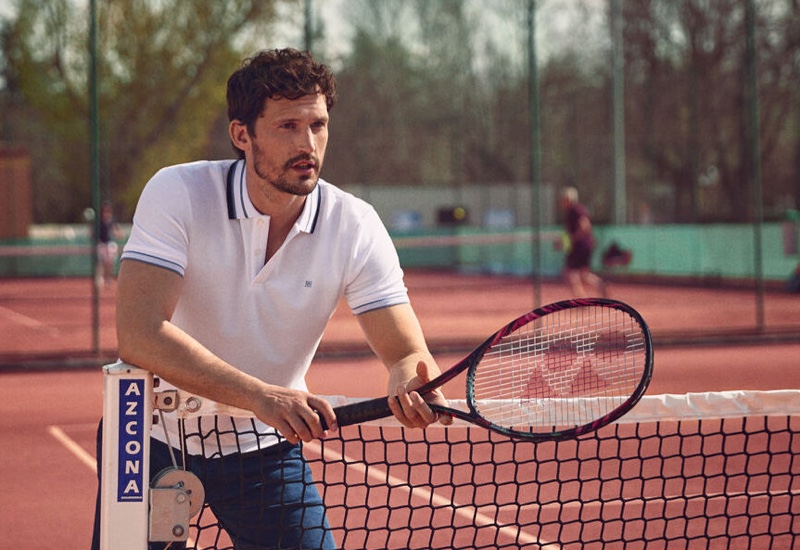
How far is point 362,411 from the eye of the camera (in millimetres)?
2514

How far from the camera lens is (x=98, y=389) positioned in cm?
991

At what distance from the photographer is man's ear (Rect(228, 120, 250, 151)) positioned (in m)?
2.75

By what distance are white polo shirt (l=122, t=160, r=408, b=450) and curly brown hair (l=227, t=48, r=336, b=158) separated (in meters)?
0.18

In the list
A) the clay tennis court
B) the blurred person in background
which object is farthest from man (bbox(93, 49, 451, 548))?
the blurred person in background

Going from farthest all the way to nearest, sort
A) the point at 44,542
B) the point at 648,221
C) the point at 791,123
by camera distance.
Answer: the point at 791,123 < the point at 648,221 < the point at 44,542

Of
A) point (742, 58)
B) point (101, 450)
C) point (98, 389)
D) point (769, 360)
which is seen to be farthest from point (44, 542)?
point (742, 58)

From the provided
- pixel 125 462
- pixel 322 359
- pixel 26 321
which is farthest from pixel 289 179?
pixel 26 321

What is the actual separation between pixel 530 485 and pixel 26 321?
12.9 meters

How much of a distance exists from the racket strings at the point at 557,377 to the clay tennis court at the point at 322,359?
2695mm

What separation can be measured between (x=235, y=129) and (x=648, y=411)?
143cm

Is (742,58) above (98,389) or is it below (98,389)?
above

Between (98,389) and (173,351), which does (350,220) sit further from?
(98,389)

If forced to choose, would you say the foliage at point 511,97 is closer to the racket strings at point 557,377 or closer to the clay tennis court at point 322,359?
the clay tennis court at point 322,359

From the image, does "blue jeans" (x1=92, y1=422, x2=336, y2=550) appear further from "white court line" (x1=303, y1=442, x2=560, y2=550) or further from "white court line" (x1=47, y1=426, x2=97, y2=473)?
"white court line" (x1=47, y1=426, x2=97, y2=473)
